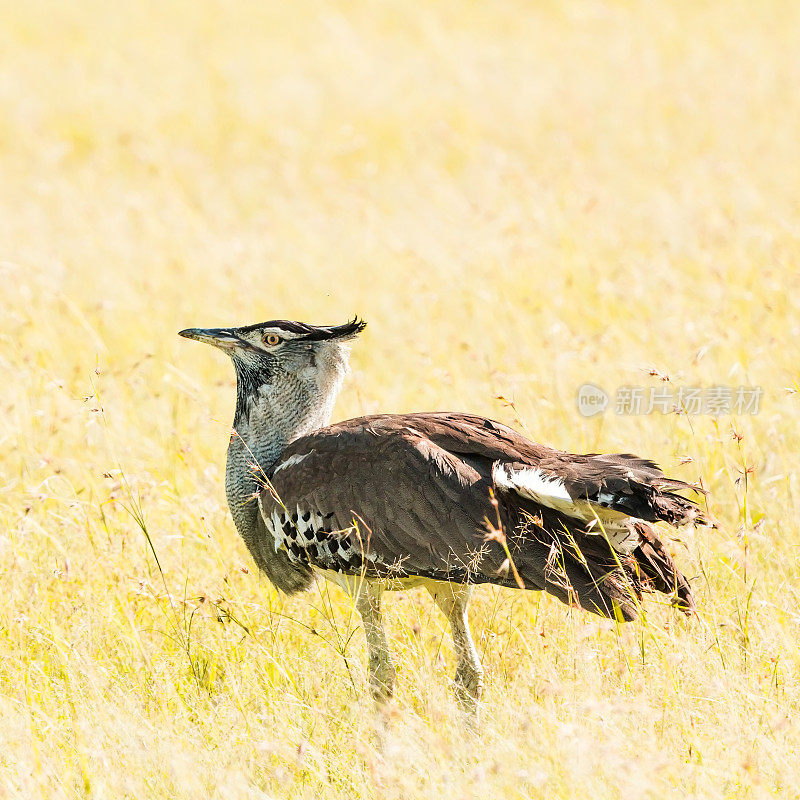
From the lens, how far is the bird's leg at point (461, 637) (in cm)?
325

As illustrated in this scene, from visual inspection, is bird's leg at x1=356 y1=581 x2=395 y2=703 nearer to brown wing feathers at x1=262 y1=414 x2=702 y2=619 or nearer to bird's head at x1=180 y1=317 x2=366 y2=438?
brown wing feathers at x1=262 y1=414 x2=702 y2=619

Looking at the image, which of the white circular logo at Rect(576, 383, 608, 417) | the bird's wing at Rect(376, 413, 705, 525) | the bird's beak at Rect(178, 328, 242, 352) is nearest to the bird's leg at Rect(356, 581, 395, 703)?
the bird's wing at Rect(376, 413, 705, 525)

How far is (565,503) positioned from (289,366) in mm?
1141

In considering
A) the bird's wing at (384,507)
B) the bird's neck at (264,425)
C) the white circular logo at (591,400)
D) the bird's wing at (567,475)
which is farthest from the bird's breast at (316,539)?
the white circular logo at (591,400)

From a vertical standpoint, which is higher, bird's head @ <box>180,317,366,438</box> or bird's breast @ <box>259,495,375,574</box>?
bird's head @ <box>180,317,366,438</box>

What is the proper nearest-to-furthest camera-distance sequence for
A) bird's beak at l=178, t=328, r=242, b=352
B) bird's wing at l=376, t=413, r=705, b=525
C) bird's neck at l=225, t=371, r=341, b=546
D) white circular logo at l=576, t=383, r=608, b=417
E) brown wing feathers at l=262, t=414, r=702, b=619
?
1. bird's wing at l=376, t=413, r=705, b=525
2. brown wing feathers at l=262, t=414, r=702, b=619
3. bird's neck at l=225, t=371, r=341, b=546
4. bird's beak at l=178, t=328, r=242, b=352
5. white circular logo at l=576, t=383, r=608, b=417

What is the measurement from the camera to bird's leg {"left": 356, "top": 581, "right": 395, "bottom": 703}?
10.5ft

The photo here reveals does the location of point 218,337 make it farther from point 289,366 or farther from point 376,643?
point 376,643

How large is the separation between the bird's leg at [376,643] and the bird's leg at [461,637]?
168 millimetres

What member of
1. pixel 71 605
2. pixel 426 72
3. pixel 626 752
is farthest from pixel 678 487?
pixel 426 72

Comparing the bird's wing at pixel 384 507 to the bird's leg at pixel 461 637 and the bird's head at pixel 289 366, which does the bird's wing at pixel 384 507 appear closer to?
the bird's leg at pixel 461 637

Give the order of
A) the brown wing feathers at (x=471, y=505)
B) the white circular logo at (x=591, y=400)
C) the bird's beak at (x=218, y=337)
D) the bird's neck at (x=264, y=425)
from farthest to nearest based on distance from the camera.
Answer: the white circular logo at (x=591, y=400), the bird's beak at (x=218, y=337), the bird's neck at (x=264, y=425), the brown wing feathers at (x=471, y=505)

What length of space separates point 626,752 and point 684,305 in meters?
3.49

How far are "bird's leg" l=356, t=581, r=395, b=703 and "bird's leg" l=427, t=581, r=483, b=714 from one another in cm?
17
